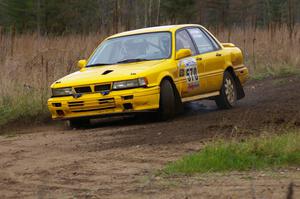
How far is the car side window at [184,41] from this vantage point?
1120 cm

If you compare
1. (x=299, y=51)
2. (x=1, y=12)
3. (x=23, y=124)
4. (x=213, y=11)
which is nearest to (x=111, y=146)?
(x=23, y=124)

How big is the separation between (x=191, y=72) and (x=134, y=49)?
0.95 m

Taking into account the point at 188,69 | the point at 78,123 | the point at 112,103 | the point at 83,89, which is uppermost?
the point at 188,69

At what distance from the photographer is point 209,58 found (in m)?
11.6

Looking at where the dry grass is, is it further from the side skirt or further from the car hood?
the side skirt

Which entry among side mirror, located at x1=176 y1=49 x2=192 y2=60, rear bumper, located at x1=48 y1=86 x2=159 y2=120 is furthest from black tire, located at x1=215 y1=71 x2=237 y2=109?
rear bumper, located at x1=48 y1=86 x2=159 y2=120

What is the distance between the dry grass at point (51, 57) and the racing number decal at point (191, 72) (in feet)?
8.49

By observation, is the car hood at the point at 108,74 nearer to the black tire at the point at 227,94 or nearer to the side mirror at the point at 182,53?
the side mirror at the point at 182,53

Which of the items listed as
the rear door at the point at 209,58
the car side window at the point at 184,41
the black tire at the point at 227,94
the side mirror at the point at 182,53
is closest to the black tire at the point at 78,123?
the side mirror at the point at 182,53

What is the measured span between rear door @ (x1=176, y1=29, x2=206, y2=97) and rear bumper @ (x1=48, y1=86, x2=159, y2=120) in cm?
84

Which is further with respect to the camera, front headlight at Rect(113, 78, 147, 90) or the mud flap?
the mud flap

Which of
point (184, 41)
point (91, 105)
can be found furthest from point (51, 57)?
point (91, 105)

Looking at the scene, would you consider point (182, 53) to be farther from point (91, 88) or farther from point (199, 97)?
point (91, 88)

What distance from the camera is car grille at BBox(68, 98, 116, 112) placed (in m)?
9.88
